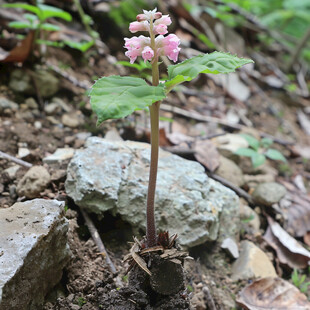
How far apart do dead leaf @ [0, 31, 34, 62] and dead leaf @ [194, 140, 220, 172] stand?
159cm

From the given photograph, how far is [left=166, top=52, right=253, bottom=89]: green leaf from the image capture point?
1.08 meters

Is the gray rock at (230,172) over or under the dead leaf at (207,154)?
under

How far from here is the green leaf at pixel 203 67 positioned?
1.08m

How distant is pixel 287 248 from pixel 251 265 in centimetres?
41

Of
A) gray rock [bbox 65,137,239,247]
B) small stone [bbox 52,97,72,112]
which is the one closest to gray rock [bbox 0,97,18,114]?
small stone [bbox 52,97,72,112]

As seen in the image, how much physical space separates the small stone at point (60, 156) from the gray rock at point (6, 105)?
22.4 inches

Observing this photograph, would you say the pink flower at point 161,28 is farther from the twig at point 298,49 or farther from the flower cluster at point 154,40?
the twig at point 298,49

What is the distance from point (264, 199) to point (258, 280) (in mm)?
739

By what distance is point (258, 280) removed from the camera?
6.41 ft

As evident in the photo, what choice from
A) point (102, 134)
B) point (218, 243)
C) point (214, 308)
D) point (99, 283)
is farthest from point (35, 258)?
point (102, 134)

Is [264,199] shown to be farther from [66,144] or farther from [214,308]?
[66,144]

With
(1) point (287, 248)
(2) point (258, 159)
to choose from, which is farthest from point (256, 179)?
(1) point (287, 248)

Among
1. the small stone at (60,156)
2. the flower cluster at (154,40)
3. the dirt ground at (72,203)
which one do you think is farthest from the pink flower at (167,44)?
the small stone at (60,156)

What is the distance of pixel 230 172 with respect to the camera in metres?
2.69
